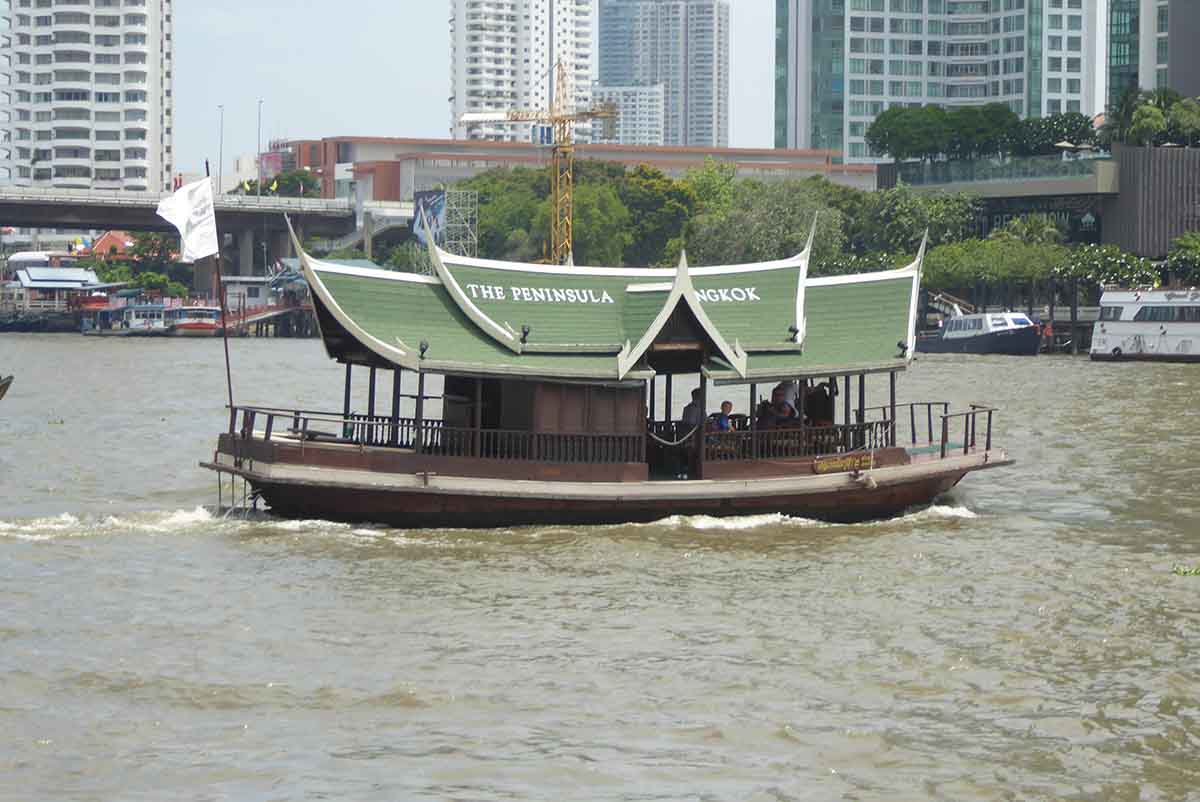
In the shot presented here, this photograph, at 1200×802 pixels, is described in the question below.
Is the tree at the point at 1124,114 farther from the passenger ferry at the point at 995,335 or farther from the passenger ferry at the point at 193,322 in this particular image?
the passenger ferry at the point at 193,322

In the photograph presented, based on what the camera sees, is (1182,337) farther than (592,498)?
Yes

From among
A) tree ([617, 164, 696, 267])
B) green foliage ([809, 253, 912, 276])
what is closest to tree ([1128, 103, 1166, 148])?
green foliage ([809, 253, 912, 276])

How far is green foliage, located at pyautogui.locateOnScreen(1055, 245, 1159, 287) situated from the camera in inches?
3398

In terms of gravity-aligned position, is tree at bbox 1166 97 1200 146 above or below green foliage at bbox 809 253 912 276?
above

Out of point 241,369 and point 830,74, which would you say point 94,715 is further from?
point 830,74

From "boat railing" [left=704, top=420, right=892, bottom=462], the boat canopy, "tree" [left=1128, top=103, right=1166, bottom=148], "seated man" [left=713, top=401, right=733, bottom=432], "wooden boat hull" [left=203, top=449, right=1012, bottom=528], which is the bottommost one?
"wooden boat hull" [left=203, top=449, right=1012, bottom=528]

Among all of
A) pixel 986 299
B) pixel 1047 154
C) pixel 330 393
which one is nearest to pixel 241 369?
pixel 330 393

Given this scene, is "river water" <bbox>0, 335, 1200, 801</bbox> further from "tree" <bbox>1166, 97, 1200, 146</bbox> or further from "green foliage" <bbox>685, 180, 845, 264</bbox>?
"tree" <bbox>1166, 97, 1200, 146</bbox>

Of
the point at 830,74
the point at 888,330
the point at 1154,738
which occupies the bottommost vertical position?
the point at 1154,738

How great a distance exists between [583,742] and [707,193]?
100 m

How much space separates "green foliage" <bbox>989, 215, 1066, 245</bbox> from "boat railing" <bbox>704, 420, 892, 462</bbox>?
68235mm

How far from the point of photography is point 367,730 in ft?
50.1

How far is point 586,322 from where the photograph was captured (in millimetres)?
25000

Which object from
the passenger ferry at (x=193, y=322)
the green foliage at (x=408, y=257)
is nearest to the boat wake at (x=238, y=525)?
the passenger ferry at (x=193, y=322)
